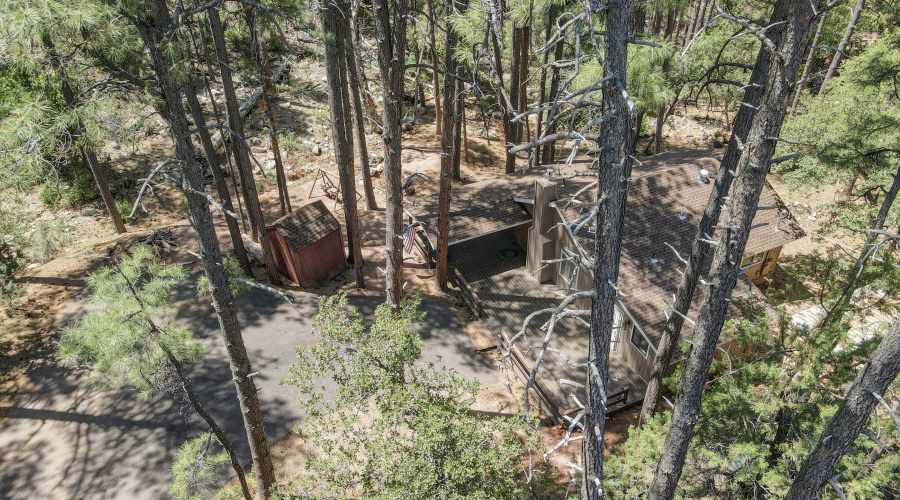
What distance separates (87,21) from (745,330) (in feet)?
37.7

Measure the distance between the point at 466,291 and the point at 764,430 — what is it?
9.29 meters

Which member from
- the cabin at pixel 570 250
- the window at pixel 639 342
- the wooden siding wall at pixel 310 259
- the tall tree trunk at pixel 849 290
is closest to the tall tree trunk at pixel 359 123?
the cabin at pixel 570 250

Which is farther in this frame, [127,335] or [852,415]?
[127,335]

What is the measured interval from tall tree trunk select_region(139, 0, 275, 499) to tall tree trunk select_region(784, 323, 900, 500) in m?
7.79

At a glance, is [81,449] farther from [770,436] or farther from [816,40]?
[816,40]

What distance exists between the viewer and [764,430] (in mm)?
8695

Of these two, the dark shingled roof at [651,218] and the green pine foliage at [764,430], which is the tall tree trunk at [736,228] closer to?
the green pine foliage at [764,430]

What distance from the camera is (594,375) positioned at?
20.3 ft

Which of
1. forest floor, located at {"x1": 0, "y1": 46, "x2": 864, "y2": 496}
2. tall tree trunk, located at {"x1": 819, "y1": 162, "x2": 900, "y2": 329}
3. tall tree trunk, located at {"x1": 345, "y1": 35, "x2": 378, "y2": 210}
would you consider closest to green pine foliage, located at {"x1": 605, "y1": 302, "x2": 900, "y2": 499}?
tall tree trunk, located at {"x1": 819, "y1": 162, "x2": 900, "y2": 329}

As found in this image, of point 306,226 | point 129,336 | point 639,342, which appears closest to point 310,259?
point 306,226

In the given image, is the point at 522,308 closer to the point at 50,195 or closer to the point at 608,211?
the point at 608,211

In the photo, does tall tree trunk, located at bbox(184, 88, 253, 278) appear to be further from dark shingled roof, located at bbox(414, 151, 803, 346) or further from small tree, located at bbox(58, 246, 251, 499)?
dark shingled roof, located at bbox(414, 151, 803, 346)

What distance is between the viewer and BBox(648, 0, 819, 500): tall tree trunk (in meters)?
5.64

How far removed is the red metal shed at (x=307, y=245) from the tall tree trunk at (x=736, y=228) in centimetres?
1213
